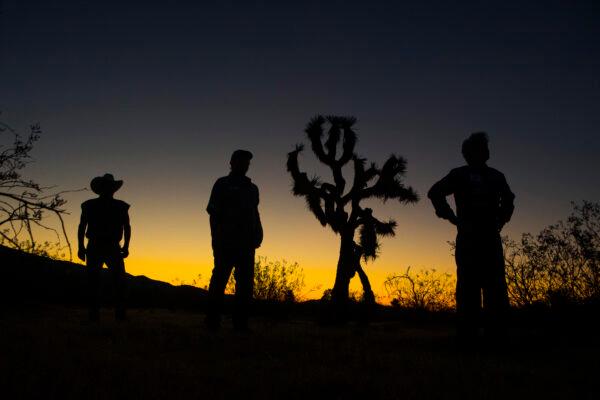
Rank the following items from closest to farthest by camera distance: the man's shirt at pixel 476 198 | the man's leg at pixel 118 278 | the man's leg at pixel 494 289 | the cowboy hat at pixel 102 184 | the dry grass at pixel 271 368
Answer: the dry grass at pixel 271 368
the man's leg at pixel 494 289
the man's shirt at pixel 476 198
the man's leg at pixel 118 278
the cowboy hat at pixel 102 184

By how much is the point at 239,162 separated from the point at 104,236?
2319 millimetres

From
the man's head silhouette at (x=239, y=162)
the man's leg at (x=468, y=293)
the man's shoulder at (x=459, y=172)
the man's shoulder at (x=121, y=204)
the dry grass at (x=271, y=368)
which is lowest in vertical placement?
the dry grass at (x=271, y=368)

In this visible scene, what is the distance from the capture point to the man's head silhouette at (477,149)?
439 centimetres

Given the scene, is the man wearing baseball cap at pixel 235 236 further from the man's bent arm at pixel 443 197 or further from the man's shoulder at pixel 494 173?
the man's shoulder at pixel 494 173

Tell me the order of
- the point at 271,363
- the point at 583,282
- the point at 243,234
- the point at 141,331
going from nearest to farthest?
the point at 271,363
the point at 141,331
the point at 243,234
the point at 583,282

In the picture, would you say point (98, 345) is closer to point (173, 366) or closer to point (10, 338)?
point (10, 338)

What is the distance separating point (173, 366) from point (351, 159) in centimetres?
894

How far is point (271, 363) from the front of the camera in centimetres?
305

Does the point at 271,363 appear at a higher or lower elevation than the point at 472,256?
lower

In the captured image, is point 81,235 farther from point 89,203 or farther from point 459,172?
point 459,172

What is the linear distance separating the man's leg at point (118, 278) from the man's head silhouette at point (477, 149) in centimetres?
478

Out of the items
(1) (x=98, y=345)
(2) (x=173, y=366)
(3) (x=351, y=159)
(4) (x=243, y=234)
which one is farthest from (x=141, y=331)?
(3) (x=351, y=159)

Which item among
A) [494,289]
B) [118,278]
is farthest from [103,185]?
[494,289]

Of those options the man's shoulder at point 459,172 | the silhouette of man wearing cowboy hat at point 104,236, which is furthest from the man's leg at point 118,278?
the man's shoulder at point 459,172
